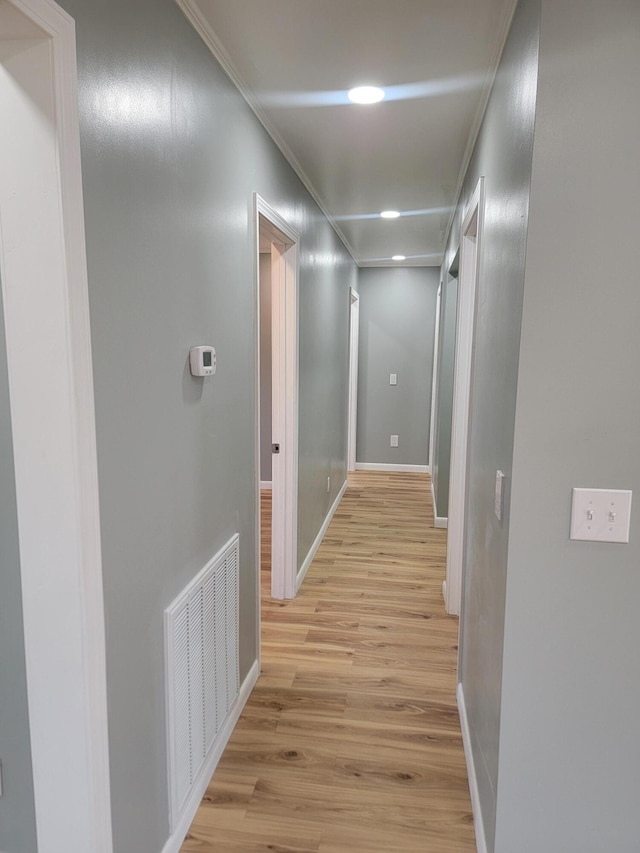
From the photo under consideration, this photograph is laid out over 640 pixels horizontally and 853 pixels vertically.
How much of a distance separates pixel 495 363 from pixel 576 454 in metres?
0.43

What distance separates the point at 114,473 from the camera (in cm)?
123

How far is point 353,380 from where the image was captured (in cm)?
645

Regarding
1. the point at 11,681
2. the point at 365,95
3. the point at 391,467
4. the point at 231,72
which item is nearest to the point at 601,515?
the point at 11,681

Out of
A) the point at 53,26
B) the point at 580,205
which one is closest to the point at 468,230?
the point at 580,205

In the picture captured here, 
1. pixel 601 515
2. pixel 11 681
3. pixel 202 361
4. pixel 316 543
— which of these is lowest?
pixel 316 543

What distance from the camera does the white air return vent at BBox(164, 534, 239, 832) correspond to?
1.55 meters

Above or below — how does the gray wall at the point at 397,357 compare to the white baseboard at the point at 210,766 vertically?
above

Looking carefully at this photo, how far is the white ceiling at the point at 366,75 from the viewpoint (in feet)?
5.01

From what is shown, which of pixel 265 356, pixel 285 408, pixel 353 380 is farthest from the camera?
pixel 353 380

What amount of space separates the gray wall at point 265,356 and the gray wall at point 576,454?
4405 millimetres

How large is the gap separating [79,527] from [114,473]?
163 millimetres

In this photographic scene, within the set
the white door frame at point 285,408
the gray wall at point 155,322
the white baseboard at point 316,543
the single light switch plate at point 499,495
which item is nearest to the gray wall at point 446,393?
the white baseboard at point 316,543

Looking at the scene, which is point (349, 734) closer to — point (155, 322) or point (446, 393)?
point (155, 322)

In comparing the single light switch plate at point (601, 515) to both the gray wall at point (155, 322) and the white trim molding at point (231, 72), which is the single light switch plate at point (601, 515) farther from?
the white trim molding at point (231, 72)
